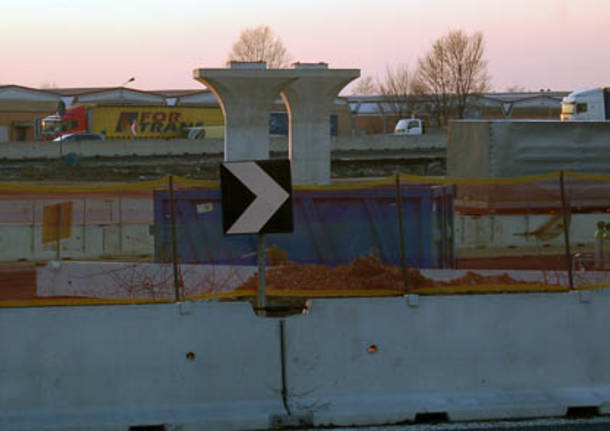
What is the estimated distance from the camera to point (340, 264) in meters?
8.68

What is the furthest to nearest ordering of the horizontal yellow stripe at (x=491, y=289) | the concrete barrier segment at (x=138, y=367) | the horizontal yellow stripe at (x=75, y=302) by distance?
1. the horizontal yellow stripe at (x=491, y=289)
2. the horizontal yellow stripe at (x=75, y=302)
3. the concrete barrier segment at (x=138, y=367)

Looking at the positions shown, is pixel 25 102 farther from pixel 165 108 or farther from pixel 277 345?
pixel 277 345

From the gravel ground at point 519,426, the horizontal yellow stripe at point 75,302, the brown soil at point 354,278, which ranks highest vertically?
the brown soil at point 354,278

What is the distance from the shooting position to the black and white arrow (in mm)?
7453

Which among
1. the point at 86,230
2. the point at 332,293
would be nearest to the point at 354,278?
the point at 332,293

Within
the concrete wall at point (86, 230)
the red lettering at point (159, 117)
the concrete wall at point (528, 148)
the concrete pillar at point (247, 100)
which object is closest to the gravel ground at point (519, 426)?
the concrete wall at point (86, 230)

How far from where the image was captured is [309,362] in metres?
7.41

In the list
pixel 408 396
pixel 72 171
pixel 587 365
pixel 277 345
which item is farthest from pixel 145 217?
pixel 72 171

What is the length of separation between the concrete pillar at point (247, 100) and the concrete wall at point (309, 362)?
2387cm

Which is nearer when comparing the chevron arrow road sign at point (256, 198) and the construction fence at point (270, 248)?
the chevron arrow road sign at point (256, 198)

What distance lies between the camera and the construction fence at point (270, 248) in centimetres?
796

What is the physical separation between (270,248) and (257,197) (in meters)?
2.85

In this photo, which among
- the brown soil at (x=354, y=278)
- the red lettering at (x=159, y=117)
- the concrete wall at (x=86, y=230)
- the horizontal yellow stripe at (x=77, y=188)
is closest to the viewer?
the horizontal yellow stripe at (x=77, y=188)

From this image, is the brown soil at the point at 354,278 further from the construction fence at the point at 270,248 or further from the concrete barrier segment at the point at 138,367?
the concrete barrier segment at the point at 138,367
